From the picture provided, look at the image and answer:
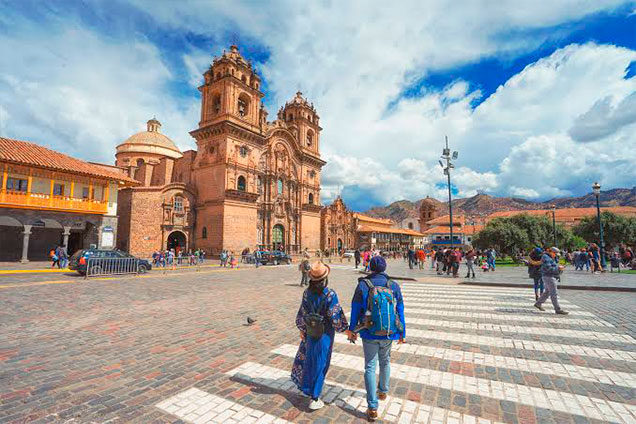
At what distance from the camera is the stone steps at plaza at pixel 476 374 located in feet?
10.8

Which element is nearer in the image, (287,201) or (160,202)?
(160,202)

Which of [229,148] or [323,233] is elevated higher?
[229,148]

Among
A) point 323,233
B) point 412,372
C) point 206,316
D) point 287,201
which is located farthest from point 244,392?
point 323,233

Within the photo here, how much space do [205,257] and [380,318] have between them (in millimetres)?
31449

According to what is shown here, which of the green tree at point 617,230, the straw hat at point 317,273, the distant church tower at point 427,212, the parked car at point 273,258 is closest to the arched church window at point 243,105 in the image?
the parked car at point 273,258

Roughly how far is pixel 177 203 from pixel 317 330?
3239cm

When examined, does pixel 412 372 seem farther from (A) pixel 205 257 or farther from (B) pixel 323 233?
(B) pixel 323 233

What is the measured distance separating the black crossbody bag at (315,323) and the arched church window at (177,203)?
31744 millimetres

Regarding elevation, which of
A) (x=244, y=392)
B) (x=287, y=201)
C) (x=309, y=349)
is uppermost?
(x=287, y=201)

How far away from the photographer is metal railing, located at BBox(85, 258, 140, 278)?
50.5 ft

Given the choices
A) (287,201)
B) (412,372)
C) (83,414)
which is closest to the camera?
(83,414)

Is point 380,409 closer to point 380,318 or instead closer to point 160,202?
point 380,318

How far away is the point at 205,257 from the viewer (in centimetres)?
3184

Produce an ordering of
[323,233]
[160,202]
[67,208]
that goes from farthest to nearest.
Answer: [323,233]
[160,202]
[67,208]
